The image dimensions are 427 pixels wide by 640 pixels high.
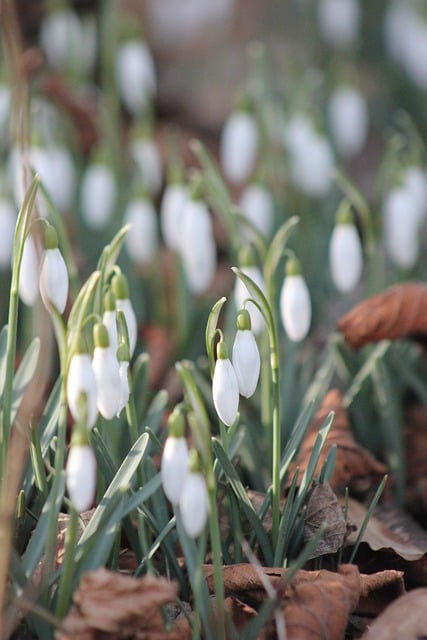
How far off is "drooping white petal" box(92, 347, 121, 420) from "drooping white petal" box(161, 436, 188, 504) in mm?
119

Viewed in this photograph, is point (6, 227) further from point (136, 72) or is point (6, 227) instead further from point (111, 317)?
point (136, 72)

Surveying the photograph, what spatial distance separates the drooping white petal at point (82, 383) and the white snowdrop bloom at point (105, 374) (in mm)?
47

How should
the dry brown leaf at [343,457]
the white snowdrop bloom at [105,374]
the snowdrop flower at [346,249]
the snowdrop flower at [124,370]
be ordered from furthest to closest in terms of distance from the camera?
the snowdrop flower at [346,249] → the dry brown leaf at [343,457] → the snowdrop flower at [124,370] → the white snowdrop bloom at [105,374]

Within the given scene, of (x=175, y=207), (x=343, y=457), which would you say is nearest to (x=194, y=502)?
(x=343, y=457)

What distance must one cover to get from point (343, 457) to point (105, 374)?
775 millimetres

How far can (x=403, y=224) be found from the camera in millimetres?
2383

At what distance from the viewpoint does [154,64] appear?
4.66 metres

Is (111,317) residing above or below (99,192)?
below

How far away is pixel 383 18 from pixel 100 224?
7.65ft

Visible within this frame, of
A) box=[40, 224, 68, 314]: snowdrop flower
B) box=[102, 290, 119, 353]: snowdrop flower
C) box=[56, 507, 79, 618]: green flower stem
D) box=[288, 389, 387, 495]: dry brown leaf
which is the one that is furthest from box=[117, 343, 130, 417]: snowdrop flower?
box=[288, 389, 387, 495]: dry brown leaf

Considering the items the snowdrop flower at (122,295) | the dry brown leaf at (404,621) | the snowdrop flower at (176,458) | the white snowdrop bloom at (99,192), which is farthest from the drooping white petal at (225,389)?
the white snowdrop bloom at (99,192)

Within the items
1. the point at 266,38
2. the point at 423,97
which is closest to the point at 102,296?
the point at 423,97

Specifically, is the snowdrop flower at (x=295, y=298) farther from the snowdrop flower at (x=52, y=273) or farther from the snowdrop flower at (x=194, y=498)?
the snowdrop flower at (x=194, y=498)

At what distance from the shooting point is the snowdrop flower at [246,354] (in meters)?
1.48
